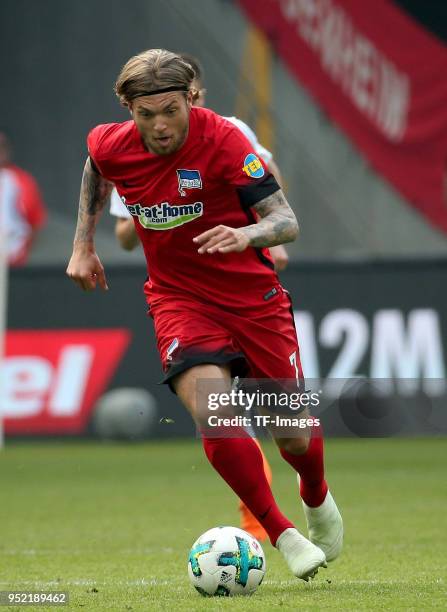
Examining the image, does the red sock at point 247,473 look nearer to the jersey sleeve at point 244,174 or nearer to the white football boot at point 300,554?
the white football boot at point 300,554

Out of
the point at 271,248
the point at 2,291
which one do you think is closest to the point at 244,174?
the point at 271,248

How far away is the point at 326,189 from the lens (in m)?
17.0

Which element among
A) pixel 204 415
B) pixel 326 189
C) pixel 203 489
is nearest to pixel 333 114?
pixel 326 189

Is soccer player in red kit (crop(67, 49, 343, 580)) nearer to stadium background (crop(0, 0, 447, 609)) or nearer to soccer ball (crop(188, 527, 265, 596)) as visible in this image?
soccer ball (crop(188, 527, 265, 596))

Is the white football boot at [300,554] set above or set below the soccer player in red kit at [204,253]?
below

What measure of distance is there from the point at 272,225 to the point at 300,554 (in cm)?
127

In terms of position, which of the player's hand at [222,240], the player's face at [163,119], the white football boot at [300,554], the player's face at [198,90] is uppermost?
the player's face at [198,90]

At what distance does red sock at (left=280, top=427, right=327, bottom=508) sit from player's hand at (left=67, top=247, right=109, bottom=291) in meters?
1.07

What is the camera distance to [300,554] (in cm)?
548

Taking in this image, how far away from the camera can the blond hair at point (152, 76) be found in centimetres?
543

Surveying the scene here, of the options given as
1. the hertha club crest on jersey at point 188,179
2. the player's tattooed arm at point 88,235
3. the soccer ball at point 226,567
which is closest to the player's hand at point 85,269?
the player's tattooed arm at point 88,235

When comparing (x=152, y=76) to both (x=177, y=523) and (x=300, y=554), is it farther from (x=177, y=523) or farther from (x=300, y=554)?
(x=177, y=523)

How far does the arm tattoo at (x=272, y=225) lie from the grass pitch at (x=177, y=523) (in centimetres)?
134

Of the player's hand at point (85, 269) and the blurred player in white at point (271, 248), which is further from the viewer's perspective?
the blurred player in white at point (271, 248)
